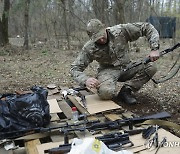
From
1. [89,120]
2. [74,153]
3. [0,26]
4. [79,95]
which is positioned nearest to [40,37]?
[0,26]

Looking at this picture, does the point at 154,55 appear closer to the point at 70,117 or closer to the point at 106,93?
the point at 106,93

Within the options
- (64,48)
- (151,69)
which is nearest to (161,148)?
(151,69)

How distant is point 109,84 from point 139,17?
11.2 metres

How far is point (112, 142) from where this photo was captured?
2.75 meters

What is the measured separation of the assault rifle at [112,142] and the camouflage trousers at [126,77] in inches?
53.0

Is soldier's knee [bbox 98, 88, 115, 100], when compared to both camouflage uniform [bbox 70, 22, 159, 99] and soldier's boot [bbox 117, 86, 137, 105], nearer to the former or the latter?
camouflage uniform [bbox 70, 22, 159, 99]

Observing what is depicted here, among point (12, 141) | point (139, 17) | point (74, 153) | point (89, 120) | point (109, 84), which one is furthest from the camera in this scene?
point (139, 17)

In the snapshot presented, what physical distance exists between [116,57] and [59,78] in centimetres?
260

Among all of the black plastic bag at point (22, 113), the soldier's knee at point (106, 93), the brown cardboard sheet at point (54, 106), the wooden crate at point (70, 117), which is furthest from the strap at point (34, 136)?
the soldier's knee at point (106, 93)

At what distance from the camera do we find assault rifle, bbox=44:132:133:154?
2584 millimetres

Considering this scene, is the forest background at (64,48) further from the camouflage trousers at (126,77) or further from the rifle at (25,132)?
the rifle at (25,132)

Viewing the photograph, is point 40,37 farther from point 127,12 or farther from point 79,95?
point 79,95

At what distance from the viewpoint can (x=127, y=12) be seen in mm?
14883

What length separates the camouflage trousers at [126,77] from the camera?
13.8 feet
